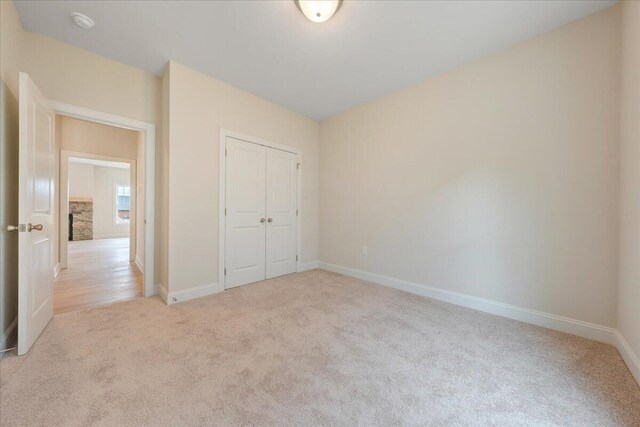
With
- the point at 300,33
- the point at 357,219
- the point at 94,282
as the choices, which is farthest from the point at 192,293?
the point at 300,33

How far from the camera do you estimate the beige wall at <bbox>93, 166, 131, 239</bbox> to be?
27.7 feet

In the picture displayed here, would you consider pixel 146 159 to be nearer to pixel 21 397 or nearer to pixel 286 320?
pixel 21 397

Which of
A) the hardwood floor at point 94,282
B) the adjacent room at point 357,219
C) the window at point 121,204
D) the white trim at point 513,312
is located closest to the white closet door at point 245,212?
the adjacent room at point 357,219

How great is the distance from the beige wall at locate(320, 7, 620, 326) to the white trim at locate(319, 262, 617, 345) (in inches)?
2.2

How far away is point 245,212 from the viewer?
343cm

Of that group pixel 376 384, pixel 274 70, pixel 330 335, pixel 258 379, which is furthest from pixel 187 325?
pixel 274 70

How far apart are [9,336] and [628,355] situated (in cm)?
457

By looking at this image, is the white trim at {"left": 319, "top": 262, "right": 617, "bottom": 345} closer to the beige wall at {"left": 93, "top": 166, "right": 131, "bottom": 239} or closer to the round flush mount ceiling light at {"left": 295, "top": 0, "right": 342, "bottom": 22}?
the round flush mount ceiling light at {"left": 295, "top": 0, "right": 342, "bottom": 22}

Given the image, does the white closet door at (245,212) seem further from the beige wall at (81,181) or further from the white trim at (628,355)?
the beige wall at (81,181)

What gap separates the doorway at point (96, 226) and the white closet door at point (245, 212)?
1249 mm

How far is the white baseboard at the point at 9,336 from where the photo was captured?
1.75m

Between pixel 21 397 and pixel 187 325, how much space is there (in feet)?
3.20

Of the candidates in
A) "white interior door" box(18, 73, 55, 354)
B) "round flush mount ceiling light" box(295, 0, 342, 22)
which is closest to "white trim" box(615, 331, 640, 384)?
"round flush mount ceiling light" box(295, 0, 342, 22)

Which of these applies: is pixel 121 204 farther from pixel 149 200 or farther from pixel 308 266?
pixel 308 266
